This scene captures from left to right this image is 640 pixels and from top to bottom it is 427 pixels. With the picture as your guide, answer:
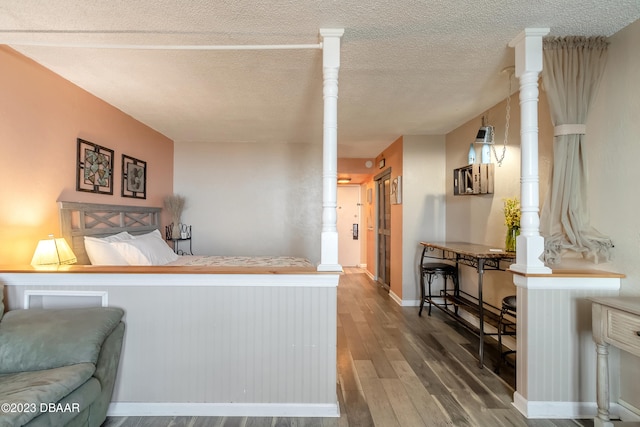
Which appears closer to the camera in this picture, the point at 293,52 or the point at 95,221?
the point at 293,52

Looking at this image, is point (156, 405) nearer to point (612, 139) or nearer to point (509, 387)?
point (509, 387)

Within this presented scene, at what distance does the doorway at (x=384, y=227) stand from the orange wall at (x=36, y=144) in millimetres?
4107

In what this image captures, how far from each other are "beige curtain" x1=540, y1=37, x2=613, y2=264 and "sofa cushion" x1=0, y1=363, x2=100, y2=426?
283 cm

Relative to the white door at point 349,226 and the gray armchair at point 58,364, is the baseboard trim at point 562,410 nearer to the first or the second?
the gray armchair at point 58,364

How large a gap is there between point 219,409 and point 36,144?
2431mm

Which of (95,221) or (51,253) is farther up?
(95,221)

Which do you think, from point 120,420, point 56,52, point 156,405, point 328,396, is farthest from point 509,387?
point 56,52

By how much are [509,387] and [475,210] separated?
1.95 metres

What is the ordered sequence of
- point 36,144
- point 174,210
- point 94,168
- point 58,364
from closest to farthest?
point 58,364, point 36,144, point 94,168, point 174,210

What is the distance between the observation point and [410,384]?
238 cm

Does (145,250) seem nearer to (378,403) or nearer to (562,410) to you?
(378,403)

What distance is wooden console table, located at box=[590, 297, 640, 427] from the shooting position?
5.24 ft

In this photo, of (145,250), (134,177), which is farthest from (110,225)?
(134,177)

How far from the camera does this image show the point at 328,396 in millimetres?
2008
